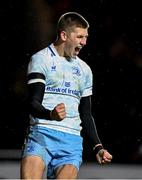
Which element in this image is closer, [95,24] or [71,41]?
[71,41]

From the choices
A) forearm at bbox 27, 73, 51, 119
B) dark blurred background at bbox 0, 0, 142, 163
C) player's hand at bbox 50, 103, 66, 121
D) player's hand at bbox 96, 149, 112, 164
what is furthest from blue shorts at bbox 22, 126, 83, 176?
dark blurred background at bbox 0, 0, 142, 163

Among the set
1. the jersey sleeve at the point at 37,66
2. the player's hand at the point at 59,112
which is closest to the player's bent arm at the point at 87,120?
the jersey sleeve at the point at 37,66

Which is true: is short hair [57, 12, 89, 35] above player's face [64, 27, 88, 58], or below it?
above

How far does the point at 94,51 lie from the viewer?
7.88 m

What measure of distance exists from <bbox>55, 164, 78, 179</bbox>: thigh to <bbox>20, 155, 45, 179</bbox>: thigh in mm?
95

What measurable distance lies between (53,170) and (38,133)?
0.23m

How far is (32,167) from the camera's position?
4.46 meters

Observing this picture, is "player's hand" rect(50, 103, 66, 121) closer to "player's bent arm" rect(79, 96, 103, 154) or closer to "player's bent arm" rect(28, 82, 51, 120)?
"player's bent arm" rect(28, 82, 51, 120)

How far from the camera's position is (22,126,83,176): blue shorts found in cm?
458

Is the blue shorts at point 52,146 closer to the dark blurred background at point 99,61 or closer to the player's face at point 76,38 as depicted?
the player's face at point 76,38

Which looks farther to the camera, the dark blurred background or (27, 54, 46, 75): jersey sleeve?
the dark blurred background

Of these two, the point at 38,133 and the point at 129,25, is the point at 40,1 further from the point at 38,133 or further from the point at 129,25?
the point at 38,133

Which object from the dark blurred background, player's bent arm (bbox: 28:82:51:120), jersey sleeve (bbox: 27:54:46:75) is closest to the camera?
player's bent arm (bbox: 28:82:51:120)

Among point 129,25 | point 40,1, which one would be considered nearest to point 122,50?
point 129,25
